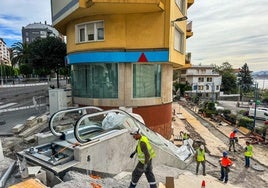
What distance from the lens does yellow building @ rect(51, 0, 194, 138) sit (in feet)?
42.4

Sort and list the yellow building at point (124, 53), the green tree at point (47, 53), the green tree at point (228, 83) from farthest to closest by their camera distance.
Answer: the green tree at point (228, 83), the green tree at point (47, 53), the yellow building at point (124, 53)

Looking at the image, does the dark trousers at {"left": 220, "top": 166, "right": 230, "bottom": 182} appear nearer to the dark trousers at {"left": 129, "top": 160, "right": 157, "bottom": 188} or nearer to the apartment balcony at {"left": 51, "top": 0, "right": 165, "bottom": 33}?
the dark trousers at {"left": 129, "top": 160, "right": 157, "bottom": 188}

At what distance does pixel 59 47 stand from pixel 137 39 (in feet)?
42.8

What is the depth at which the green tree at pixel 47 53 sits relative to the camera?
2259 centimetres

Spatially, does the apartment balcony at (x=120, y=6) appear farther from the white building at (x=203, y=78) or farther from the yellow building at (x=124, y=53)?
the white building at (x=203, y=78)

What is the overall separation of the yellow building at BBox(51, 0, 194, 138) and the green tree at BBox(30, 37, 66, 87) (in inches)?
357

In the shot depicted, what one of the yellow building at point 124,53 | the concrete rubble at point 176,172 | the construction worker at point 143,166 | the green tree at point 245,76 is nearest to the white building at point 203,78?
the green tree at point 245,76

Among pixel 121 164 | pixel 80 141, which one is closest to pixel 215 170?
pixel 121 164

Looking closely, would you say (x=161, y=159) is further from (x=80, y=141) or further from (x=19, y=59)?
(x=19, y=59)

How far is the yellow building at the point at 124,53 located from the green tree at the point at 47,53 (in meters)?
9.07

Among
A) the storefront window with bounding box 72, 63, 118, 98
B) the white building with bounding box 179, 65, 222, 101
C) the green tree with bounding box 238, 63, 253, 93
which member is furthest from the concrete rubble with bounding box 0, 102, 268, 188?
the green tree with bounding box 238, 63, 253, 93

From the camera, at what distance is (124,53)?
13.0m

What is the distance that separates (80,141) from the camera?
6.64 meters

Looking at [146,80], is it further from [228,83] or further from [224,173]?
[228,83]
